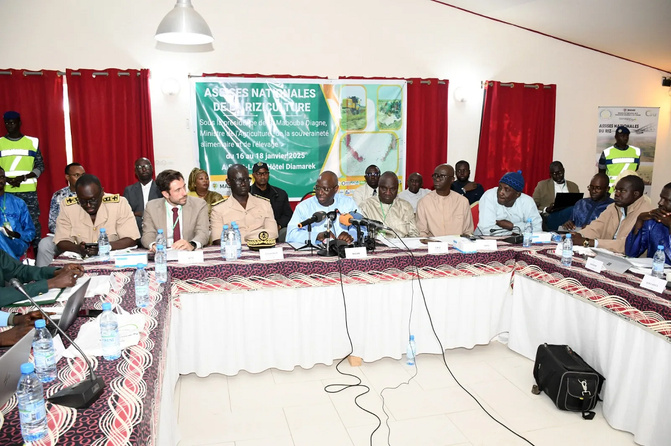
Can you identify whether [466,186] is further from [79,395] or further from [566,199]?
[79,395]

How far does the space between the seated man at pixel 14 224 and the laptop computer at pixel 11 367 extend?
3.18 meters

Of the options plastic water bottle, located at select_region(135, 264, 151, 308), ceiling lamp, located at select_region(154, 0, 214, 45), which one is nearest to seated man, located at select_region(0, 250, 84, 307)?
plastic water bottle, located at select_region(135, 264, 151, 308)

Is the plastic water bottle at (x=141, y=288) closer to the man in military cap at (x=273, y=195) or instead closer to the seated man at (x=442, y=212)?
the man in military cap at (x=273, y=195)

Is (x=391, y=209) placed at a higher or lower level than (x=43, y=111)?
lower

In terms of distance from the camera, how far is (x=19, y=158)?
517 centimetres

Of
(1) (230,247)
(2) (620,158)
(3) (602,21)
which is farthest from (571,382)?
(3) (602,21)

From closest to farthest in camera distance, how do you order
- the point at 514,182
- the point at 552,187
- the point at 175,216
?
the point at 175,216 → the point at 514,182 → the point at 552,187

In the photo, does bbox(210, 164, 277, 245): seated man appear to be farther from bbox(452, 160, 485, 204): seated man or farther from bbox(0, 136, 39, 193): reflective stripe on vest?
bbox(452, 160, 485, 204): seated man

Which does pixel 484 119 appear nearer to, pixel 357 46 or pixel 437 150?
pixel 437 150

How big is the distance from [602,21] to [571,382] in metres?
5.11

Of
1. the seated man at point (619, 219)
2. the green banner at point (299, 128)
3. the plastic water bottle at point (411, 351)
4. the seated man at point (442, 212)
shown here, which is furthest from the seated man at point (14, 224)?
the seated man at point (619, 219)

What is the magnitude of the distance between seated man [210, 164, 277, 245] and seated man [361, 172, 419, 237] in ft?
3.21

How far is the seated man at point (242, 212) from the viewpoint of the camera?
3.95m

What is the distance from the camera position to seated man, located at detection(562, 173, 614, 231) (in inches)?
179
